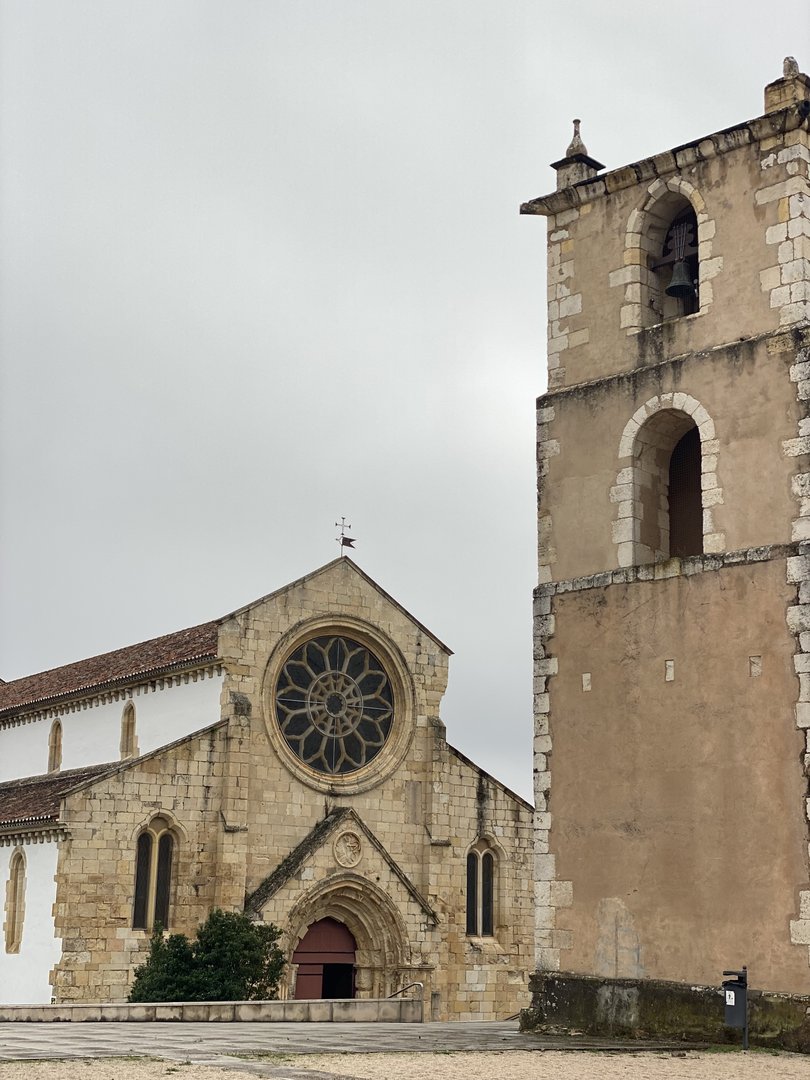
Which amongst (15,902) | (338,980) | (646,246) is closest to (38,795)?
(15,902)

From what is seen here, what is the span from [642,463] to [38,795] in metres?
17.6

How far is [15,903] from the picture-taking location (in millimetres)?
28969

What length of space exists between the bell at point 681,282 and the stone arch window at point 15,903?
17.3m

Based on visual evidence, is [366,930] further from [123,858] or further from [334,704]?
[123,858]

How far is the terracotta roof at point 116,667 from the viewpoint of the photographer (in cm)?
3192

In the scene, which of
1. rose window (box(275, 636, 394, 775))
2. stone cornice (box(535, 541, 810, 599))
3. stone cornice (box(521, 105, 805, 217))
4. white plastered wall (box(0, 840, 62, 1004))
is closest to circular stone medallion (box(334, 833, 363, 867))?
rose window (box(275, 636, 394, 775))

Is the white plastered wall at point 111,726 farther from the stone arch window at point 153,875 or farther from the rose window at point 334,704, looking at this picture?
the stone arch window at point 153,875

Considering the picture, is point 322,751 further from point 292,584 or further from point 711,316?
point 711,316

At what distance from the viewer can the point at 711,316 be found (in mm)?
18328

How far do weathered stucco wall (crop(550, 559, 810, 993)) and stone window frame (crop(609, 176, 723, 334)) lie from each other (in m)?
3.63

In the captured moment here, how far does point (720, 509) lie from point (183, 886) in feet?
51.4

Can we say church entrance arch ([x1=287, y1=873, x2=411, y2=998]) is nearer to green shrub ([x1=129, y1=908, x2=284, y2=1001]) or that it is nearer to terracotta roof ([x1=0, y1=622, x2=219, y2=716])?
green shrub ([x1=129, y1=908, x2=284, y2=1001])

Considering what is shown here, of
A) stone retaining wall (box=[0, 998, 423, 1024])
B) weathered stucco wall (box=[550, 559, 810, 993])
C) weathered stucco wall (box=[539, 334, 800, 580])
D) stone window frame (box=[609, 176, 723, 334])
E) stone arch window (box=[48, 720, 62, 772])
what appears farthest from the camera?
stone arch window (box=[48, 720, 62, 772])

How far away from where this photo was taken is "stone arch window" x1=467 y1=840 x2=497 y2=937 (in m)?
33.2
